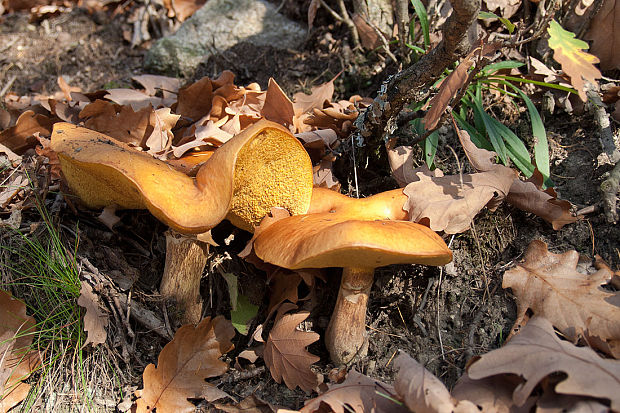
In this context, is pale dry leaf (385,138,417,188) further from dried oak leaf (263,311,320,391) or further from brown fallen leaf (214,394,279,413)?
brown fallen leaf (214,394,279,413)

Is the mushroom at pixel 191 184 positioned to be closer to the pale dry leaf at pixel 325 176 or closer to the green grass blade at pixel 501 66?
the pale dry leaf at pixel 325 176

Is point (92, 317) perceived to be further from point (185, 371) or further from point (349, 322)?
point (349, 322)

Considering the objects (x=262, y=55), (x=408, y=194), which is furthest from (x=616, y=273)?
(x=262, y=55)

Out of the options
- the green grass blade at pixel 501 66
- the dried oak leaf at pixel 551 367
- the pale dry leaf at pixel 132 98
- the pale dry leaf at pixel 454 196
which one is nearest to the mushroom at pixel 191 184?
the pale dry leaf at pixel 454 196

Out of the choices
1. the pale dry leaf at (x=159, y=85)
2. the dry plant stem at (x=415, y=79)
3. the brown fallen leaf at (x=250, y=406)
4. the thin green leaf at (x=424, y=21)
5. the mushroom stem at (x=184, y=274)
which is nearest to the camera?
the dry plant stem at (x=415, y=79)

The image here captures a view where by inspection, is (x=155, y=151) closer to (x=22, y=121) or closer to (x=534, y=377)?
(x=22, y=121)

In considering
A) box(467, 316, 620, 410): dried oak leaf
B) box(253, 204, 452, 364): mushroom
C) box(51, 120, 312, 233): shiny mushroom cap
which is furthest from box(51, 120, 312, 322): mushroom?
box(467, 316, 620, 410): dried oak leaf
